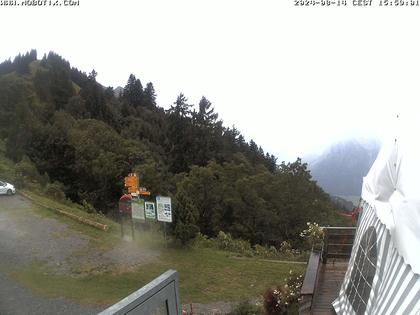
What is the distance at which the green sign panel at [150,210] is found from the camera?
18.1 meters

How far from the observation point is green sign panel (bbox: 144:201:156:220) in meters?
18.1

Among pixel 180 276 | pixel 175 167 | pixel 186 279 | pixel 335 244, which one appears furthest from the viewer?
pixel 175 167

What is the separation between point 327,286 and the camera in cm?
902

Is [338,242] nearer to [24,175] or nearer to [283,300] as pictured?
[283,300]

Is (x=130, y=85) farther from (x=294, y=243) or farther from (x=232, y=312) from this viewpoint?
(x=232, y=312)

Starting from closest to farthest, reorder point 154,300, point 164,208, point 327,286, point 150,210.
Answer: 1. point 154,300
2. point 327,286
3. point 164,208
4. point 150,210

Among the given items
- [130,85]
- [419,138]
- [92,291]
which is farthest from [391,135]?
[130,85]

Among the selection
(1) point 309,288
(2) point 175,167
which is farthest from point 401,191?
(2) point 175,167

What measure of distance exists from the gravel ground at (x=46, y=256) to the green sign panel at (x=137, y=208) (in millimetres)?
1165

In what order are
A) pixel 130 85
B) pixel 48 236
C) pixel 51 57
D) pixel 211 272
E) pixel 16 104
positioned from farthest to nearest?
1. pixel 51 57
2. pixel 130 85
3. pixel 16 104
4. pixel 48 236
5. pixel 211 272

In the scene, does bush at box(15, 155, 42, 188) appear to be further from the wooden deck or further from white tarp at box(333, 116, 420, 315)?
white tarp at box(333, 116, 420, 315)

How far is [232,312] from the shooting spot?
39.1ft

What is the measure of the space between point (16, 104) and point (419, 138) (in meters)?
51.2

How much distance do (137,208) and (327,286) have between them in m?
11.0
